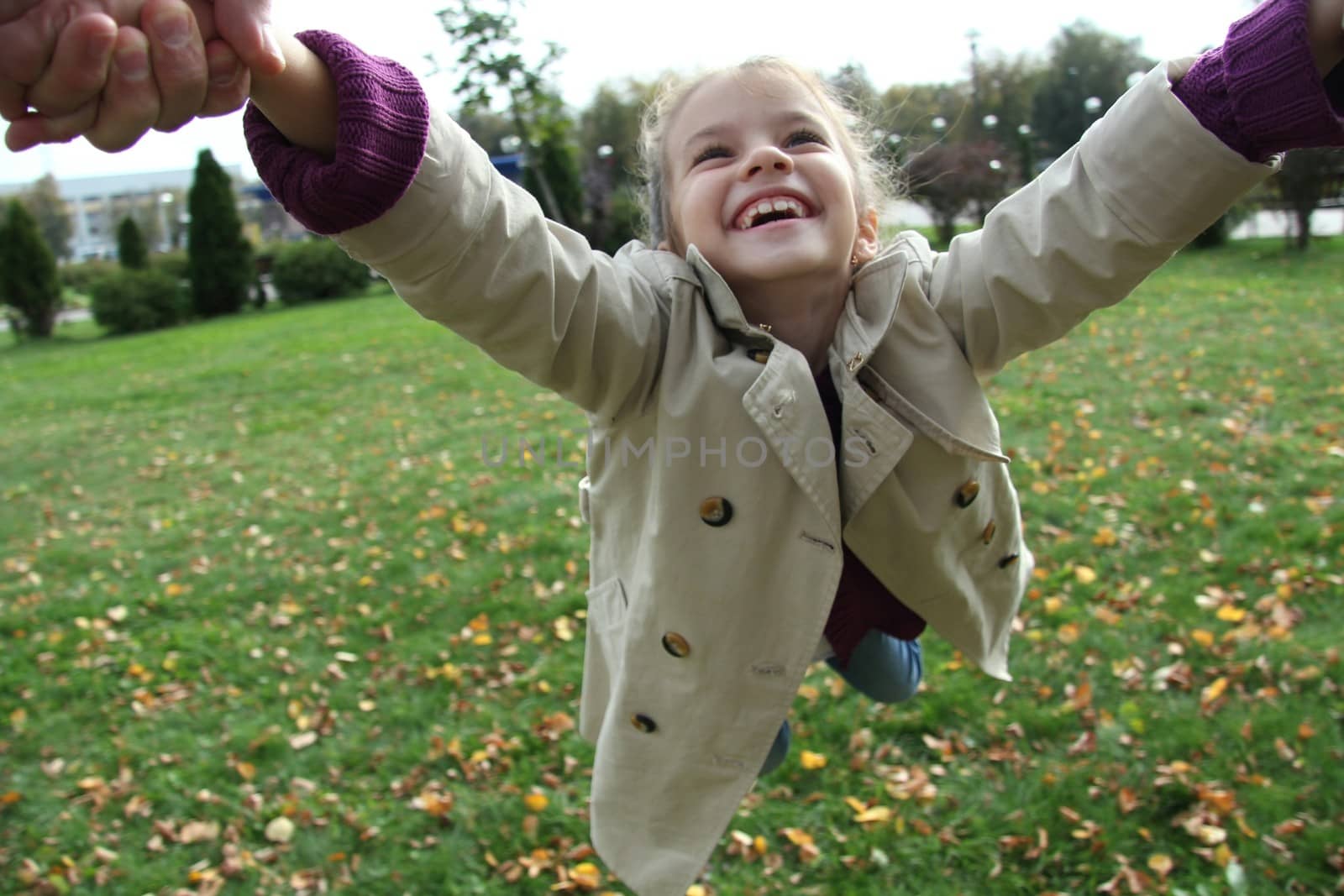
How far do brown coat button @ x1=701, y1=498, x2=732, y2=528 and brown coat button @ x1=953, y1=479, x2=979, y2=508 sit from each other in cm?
44

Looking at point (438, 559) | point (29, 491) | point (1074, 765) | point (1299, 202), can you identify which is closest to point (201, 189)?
point (29, 491)

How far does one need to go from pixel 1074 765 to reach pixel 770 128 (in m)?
2.62

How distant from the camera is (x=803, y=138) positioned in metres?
1.76

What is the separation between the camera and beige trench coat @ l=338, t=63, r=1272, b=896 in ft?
4.58

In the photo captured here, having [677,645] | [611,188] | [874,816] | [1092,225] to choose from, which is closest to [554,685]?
[874,816]

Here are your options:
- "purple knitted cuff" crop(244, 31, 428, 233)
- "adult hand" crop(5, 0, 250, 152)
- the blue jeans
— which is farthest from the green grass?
"adult hand" crop(5, 0, 250, 152)

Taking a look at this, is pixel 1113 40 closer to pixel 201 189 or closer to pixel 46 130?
pixel 201 189

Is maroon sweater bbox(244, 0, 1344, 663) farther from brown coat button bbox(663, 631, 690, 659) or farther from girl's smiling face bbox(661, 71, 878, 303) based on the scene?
brown coat button bbox(663, 631, 690, 659)

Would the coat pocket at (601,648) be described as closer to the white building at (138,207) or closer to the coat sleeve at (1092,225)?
the coat sleeve at (1092,225)

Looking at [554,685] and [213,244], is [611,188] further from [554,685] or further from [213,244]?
[554,685]

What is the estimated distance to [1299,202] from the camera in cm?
1351

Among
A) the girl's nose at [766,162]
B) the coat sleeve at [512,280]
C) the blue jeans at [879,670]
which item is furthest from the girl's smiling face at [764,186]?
the blue jeans at [879,670]

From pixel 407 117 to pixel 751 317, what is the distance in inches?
29.1

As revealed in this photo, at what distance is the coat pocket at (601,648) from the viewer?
6.38ft
